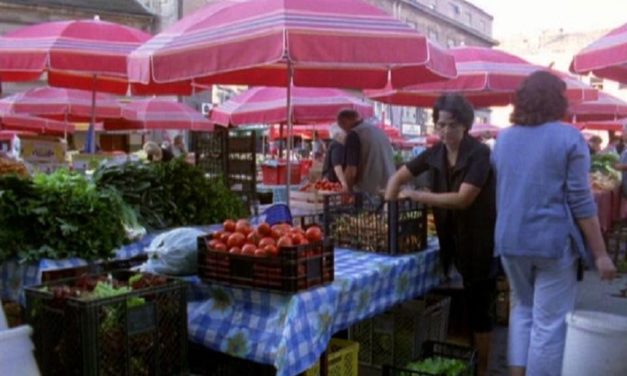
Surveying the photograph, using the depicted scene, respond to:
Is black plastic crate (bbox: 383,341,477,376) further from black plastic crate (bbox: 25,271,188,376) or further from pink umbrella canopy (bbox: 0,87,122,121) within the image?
pink umbrella canopy (bbox: 0,87,122,121)

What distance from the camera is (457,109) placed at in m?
4.59

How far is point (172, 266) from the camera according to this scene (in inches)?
154

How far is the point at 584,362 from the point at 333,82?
4.37 metres

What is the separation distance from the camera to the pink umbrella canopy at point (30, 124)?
15188 mm

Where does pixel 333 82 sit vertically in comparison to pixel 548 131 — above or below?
above

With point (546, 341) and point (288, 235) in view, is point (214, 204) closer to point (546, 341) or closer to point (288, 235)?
point (288, 235)

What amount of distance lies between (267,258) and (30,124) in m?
13.8

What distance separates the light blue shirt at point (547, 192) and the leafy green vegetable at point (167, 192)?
2563 millimetres

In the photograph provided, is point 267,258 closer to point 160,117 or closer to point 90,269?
point 90,269

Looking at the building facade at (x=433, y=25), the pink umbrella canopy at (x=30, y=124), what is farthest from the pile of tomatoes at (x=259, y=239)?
the building facade at (x=433, y=25)

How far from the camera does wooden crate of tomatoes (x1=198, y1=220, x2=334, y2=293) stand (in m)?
3.46

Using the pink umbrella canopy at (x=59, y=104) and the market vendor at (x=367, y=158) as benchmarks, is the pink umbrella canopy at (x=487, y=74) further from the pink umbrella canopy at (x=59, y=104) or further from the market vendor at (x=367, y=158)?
the pink umbrella canopy at (x=59, y=104)

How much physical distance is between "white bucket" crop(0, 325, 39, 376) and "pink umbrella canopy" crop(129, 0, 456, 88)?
2168 millimetres

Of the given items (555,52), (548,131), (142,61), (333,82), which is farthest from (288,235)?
(555,52)
